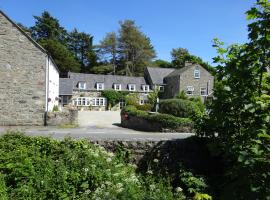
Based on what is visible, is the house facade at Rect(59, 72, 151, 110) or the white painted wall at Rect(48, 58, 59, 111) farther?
the house facade at Rect(59, 72, 151, 110)

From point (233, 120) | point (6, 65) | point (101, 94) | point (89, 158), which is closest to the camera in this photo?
point (233, 120)

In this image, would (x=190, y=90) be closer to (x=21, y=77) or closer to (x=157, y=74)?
(x=157, y=74)

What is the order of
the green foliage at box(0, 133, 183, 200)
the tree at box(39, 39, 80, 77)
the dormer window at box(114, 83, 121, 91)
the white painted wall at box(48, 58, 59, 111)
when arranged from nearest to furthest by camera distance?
the green foliage at box(0, 133, 183, 200) → the white painted wall at box(48, 58, 59, 111) → the dormer window at box(114, 83, 121, 91) → the tree at box(39, 39, 80, 77)

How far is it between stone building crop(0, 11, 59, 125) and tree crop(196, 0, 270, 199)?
19.5 m

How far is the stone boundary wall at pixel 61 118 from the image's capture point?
2305 centimetres

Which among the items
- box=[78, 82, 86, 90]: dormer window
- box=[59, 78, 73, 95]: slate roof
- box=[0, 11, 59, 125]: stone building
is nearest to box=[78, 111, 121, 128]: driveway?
box=[0, 11, 59, 125]: stone building

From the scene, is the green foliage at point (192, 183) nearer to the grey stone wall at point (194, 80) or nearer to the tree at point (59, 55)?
the grey stone wall at point (194, 80)

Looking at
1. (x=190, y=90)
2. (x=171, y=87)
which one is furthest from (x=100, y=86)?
(x=190, y=90)

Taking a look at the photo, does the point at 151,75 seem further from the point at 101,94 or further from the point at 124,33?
the point at 124,33

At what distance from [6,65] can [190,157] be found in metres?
18.1

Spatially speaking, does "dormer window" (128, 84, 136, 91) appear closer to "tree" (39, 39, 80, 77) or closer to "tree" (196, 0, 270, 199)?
"tree" (39, 39, 80, 77)

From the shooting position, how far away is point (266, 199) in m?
3.73

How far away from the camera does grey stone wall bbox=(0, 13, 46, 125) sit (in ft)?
74.8

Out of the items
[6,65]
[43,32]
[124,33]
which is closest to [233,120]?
[6,65]
